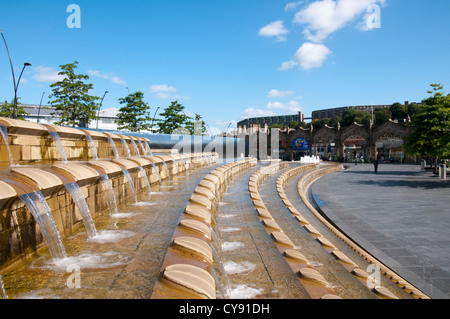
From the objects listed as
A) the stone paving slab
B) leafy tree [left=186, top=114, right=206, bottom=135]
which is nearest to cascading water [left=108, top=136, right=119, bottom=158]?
the stone paving slab

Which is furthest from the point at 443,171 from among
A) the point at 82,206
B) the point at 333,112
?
the point at 333,112

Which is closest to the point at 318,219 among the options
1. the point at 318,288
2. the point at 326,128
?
the point at 318,288

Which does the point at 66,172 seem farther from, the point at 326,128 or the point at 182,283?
the point at 326,128

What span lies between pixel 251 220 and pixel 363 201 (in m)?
10.4

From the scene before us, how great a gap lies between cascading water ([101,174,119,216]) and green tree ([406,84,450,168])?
24418mm

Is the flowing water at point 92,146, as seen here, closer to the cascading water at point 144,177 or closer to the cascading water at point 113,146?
the cascading water at point 113,146

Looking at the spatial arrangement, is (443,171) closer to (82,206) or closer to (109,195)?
(109,195)

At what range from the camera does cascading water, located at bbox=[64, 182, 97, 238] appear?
459 centimetres

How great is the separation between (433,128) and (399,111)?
85.9 metres

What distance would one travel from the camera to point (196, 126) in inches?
2078

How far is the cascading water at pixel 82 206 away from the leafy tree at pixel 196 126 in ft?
140

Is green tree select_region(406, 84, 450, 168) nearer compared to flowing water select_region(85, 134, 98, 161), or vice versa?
flowing water select_region(85, 134, 98, 161)

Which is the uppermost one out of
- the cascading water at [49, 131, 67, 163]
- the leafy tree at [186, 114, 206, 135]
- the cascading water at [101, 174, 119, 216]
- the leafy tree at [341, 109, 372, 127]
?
the leafy tree at [341, 109, 372, 127]

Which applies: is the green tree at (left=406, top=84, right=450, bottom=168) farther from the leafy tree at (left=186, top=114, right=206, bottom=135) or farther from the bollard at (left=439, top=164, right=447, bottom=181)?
the leafy tree at (left=186, top=114, right=206, bottom=135)
